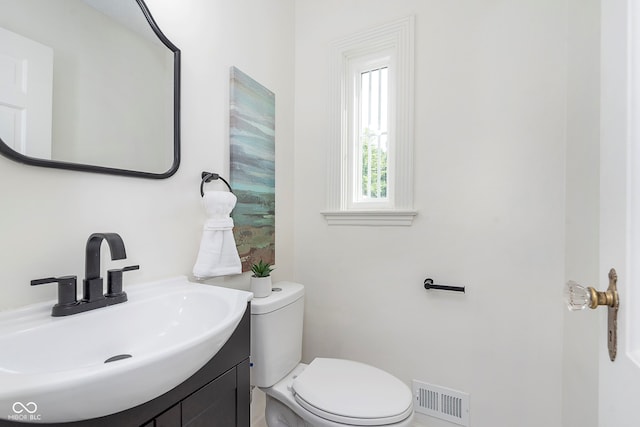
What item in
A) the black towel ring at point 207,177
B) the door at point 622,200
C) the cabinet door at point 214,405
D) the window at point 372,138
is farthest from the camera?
the window at point 372,138

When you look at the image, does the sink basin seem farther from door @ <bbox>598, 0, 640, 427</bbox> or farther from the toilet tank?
door @ <bbox>598, 0, 640, 427</bbox>

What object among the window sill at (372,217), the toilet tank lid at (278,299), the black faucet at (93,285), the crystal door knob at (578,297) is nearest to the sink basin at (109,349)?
the black faucet at (93,285)

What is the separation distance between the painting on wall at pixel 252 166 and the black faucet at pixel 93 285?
1.84 ft

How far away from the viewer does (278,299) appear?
125cm

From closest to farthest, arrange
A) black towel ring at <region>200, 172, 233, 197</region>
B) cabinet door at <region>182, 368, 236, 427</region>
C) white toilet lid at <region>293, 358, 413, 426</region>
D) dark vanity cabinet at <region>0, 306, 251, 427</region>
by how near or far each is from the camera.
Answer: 1. dark vanity cabinet at <region>0, 306, 251, 427</region>
2. cabinet door at <region>182, 368, 236, 427</region>
3. white toilet lid at <region>293, 358, 413, 426</region>
4. black towel ring at <region>200, 172, 233, 197</region>

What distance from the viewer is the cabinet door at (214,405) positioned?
2.20 feet

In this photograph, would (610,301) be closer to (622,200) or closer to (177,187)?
(622,200)

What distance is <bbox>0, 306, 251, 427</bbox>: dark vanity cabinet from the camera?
0.55 meters

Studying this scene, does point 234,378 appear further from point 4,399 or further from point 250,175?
point 250,175

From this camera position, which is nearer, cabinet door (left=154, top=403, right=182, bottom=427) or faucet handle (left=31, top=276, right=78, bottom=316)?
cabinet door (left=154, top=403, right=182, bottom=427)

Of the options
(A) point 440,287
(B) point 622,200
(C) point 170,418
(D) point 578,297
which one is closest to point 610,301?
(D) point 578,297

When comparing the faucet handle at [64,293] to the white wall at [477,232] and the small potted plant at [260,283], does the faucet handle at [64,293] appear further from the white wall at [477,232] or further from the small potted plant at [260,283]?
the white wall at [477,232]

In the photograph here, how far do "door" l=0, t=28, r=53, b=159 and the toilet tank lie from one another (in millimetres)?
853

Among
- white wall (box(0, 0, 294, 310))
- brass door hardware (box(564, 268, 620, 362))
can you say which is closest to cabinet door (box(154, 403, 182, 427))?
white wall (box(0, 0, 294, 310))
